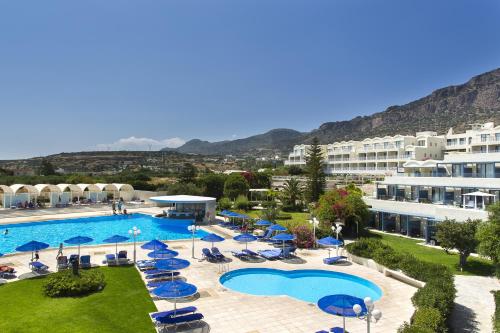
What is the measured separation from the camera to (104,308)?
12.5 meters

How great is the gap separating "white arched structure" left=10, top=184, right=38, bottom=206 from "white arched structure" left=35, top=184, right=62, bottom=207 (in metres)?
0.68

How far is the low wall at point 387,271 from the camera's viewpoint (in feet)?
51.2

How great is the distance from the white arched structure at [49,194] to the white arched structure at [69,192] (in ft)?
1.94

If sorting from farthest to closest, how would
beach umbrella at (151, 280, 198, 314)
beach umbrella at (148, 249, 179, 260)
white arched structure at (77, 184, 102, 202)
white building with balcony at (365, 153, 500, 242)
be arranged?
white arched structure at (77, 184, 102, 202)
white building with balcony at (365, 153, 500, 242)
beach umbrella at (148, 249, 179, 260)
beach umbrella at (151, 280, 198, 314)

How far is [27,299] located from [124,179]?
173 feet

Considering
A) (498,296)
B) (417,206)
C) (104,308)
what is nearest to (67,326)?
(104,308)

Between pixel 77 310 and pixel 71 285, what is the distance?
1977mm

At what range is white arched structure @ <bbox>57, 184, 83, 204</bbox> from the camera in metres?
45.6

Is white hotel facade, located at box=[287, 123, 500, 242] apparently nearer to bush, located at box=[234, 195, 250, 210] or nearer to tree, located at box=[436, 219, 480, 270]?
tree, located at box=[436, 219, 480, 270]

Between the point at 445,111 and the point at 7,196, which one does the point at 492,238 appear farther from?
the point at 445,111

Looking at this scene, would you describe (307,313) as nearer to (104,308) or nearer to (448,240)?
(104,308)

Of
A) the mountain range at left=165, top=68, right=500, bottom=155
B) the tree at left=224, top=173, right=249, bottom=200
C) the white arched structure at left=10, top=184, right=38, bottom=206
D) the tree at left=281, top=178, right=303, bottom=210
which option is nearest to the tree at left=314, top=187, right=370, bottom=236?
the tree at left=281, top=178, right=303, bottom=210

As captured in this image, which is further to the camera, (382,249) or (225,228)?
(225,228)

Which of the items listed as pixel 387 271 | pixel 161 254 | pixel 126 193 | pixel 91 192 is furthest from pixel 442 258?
pixel 91 192
